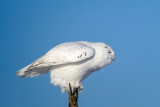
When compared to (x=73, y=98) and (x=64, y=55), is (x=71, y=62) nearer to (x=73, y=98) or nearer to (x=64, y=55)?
(x=64, y=55)

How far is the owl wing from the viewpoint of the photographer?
185 inches

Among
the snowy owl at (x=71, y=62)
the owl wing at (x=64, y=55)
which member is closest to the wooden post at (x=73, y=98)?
the snowy owl at (x=71, y=62)

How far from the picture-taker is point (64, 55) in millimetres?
4734

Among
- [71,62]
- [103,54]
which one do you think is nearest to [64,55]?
[71,62]

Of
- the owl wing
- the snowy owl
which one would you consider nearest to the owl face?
the snowy owl

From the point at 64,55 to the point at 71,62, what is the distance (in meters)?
0.16

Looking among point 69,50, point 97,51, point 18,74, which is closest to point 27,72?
point 18,74

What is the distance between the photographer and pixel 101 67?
505cm

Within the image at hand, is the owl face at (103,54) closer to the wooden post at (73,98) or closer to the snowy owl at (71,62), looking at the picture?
the snowy owl at (71,62)

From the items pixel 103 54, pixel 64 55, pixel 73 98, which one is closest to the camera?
pixel 64 55

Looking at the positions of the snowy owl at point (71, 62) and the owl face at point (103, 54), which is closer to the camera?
the snowy owl at point (71, 62)

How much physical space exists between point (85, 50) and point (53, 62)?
56 centimetres

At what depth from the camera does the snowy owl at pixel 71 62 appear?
4730 mm

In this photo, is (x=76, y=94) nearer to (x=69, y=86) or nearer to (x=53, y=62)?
(x=69, y=86)
